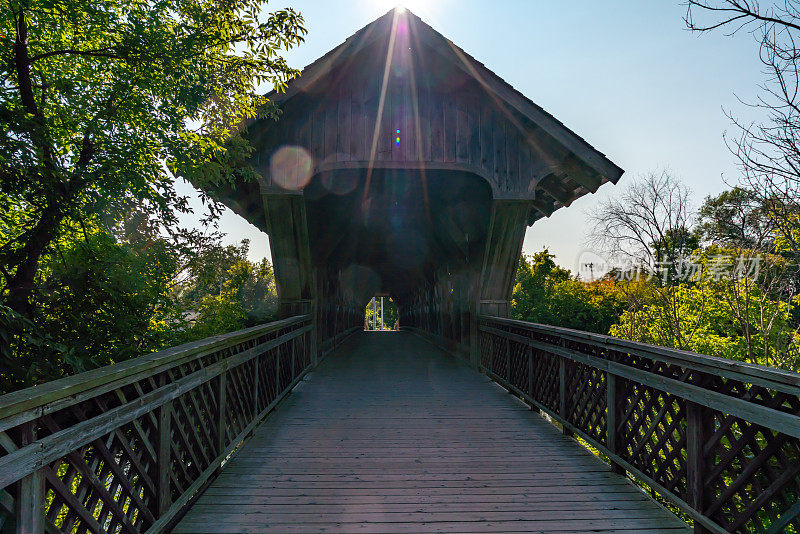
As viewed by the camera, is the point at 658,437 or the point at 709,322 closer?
the point at 658,437

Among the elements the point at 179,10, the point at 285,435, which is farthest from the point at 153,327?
the point at 179,10

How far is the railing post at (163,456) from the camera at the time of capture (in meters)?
2.65

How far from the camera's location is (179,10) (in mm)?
4871

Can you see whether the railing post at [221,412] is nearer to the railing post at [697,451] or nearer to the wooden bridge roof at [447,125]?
the railing post at [697,451]

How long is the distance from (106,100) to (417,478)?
464 cm

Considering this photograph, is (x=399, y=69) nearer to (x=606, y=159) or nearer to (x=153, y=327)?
(x=606, y=159)

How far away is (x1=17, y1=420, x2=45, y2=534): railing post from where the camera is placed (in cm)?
165

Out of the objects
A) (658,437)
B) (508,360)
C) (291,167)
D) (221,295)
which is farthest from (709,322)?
(221,295)

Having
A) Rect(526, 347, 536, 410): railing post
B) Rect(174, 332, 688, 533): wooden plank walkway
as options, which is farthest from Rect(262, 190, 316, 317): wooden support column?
Rect(526, 347, 536, 410): railing post

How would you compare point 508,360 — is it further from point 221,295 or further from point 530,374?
point 221,295

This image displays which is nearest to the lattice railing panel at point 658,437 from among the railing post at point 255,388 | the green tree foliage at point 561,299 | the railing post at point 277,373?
the railing post at point 255,388

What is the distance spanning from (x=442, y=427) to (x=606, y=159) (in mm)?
4384

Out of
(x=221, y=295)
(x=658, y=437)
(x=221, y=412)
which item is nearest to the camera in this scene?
(x=658, y=437)

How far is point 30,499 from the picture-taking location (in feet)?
5.52
